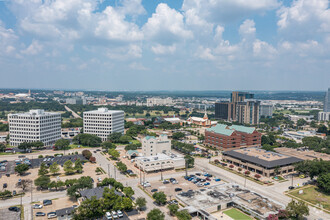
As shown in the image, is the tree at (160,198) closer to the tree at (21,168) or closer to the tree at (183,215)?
the tree at (183,215)

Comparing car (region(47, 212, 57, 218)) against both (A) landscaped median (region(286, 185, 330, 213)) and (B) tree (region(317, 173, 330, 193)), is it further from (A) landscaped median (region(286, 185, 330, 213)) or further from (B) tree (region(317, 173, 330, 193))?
(B) tree (region(317, 173, 330, 193))

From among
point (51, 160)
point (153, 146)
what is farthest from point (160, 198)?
point (51, 160)

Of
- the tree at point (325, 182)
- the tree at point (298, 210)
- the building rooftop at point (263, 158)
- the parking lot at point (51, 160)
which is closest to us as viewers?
the tree at point (298, 210)

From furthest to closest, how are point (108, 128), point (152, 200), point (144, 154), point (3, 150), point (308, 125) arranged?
point (308, 125), point (108, 128), point (3, 150), point (144, 154), point (152, 200)

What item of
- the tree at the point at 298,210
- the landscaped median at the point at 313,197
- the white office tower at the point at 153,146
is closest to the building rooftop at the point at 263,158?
the landscaped median at the point at 313,197

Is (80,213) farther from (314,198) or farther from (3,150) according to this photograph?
(3,150)

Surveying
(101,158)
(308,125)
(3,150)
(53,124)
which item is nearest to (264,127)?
(308,125)
